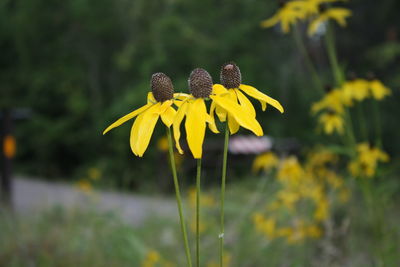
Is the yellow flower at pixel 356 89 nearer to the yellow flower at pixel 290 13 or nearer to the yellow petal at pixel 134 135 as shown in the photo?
the yellow flower at pixel 290 13

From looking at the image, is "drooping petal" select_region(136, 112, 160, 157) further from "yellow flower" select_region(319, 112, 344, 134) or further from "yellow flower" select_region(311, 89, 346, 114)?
"yellow flower" select_region(319, 112, 344, 134)

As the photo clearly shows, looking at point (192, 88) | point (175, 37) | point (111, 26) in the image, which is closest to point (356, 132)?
point (175, 37)

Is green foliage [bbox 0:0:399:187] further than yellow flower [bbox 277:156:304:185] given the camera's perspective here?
Yes

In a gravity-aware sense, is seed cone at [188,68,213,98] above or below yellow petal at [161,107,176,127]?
above

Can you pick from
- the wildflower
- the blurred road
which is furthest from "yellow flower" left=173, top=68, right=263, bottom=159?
the blurred road

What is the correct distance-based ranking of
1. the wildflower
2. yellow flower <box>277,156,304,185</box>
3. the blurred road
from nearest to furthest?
the wildflower, yellow flower <box>277,156,304,185</box>, the blurred road

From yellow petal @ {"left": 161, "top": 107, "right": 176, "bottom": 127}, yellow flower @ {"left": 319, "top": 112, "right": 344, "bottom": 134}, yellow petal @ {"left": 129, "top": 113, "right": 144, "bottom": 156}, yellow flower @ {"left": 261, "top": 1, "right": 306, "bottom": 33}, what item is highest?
yellow flower @ {"left": 261, "top": 1, "right": 306, "bottom": 33}
